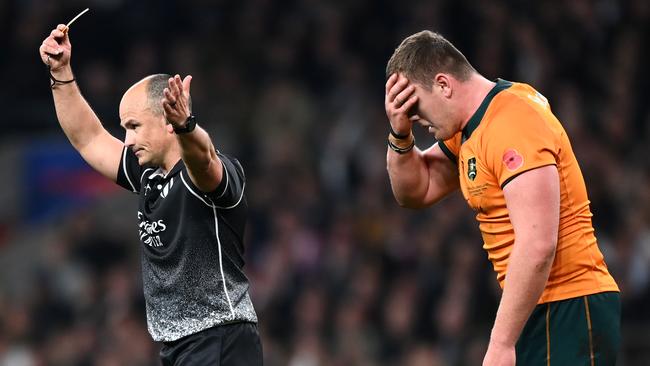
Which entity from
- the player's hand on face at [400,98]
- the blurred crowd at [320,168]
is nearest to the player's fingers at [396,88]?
the player's hand on face at [400,98]

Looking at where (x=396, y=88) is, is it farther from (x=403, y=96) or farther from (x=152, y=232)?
(x=152, y=232)

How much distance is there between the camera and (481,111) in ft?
14.5

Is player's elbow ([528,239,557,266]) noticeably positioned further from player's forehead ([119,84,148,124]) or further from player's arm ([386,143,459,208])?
player's forehead ([119,84,148,124])

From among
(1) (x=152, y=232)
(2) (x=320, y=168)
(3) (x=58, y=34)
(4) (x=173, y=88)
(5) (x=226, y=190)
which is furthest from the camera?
(2) (x=320, y=168)

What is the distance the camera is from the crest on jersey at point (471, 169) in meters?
4.43

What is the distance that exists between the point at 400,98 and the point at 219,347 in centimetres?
117

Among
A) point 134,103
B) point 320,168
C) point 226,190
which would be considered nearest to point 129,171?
point 134,103

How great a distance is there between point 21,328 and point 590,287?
727 centimetres

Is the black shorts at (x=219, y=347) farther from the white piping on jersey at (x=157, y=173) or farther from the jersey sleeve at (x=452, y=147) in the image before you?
the jersey sleeve at (x=452, y=147)

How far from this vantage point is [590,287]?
14.3ft

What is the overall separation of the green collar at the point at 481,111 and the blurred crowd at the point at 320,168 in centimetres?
488

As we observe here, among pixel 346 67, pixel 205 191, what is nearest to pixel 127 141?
pixel 205 191

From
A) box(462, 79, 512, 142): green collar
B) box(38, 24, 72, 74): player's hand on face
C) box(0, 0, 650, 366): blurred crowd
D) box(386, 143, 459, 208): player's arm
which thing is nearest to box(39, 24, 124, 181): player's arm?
box(38, 24, 72, 74): player's hand on face

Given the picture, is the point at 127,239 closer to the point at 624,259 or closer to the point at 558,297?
the point at 624,259
